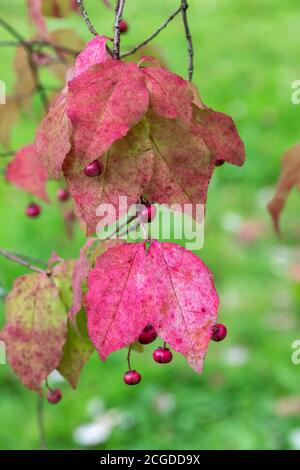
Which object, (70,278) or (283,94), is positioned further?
(283,94)

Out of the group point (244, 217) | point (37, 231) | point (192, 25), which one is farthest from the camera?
point (192, 25)

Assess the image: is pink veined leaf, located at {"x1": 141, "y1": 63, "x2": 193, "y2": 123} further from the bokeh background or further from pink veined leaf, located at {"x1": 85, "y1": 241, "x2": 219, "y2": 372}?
the bokeh background

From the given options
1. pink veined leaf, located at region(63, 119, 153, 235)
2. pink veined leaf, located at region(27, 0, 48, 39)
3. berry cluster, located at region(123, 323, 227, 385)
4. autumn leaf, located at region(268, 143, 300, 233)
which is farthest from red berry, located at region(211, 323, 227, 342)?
pink veined leaf, located at region(27, 0, 48, 39)

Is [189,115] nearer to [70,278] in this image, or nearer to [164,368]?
[70,278]

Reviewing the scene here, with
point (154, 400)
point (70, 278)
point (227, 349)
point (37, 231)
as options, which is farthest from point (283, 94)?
point (70, 278)

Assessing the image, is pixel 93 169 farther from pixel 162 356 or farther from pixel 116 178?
pixel 162 356
